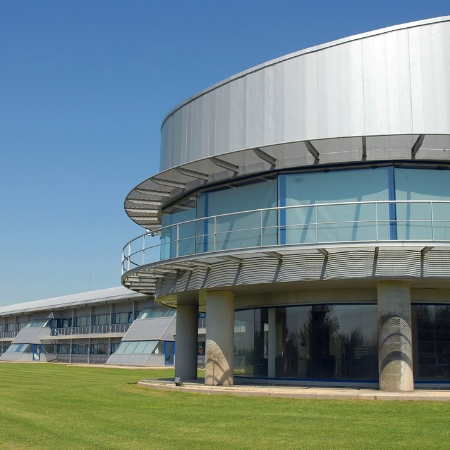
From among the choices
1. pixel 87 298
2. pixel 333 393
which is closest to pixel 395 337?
pixel 333 393

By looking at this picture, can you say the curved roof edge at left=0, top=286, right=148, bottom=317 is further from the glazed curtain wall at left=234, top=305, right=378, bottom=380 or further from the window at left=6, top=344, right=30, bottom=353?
the glazed curtain wall at left=234, top=305, right=378, bottom=380

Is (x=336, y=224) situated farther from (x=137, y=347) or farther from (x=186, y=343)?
(x=137, y=347)

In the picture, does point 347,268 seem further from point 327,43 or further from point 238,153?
point 327,43

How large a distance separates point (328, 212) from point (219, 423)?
8450 mm

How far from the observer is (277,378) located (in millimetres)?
22969

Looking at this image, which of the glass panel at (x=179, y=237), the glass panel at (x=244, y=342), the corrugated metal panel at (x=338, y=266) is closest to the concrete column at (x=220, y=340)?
the corrugated metal panel at (x=338, y=266)

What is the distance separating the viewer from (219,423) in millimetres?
14281

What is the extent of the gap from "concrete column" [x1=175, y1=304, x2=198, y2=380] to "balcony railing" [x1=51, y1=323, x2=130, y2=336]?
40978 millimetres

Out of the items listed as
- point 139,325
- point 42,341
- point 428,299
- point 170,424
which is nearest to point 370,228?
point 428,299

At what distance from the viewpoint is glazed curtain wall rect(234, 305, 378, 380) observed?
21.5 meters

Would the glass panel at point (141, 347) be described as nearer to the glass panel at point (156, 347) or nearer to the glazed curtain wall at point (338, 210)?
the glass panel at point (156, 347)

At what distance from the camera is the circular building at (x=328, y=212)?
19438 millimetres

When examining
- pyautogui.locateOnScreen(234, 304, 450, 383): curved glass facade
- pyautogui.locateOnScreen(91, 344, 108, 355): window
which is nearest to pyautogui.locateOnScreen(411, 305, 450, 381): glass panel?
pyautogui.locateOnScreen(234, 304, 450, 383): curved glass facade

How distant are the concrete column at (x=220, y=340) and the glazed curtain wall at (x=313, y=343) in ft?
5.55
